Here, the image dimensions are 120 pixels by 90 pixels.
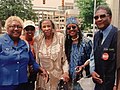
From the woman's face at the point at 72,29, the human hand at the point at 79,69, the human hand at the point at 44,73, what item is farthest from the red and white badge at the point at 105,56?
the human hand at the point at 44,73

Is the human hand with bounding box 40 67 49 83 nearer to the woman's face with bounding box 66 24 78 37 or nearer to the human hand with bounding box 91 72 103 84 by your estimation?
the woman's face with bounding box 66 24 78 37

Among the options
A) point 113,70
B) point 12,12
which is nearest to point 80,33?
point 113,70

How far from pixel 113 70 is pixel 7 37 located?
1441mm

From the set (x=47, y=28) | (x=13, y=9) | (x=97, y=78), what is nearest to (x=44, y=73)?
(x=47, y=28)

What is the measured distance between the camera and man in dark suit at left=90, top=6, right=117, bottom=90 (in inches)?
155

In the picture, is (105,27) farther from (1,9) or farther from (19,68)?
(1,9)

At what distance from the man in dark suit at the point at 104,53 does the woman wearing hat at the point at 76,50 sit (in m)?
0.62

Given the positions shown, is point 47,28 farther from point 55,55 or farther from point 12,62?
point 12,62

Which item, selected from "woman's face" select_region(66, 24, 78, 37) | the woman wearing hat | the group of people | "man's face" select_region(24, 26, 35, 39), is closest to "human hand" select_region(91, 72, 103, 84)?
the group of people

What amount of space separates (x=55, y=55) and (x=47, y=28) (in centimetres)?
42

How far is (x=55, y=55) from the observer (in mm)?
5051

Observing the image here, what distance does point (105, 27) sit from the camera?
4.10 m

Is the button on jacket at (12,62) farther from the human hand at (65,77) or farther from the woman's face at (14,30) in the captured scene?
the human hand at (65,77)

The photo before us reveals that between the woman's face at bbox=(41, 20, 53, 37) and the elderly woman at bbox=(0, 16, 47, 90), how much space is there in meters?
0.63
